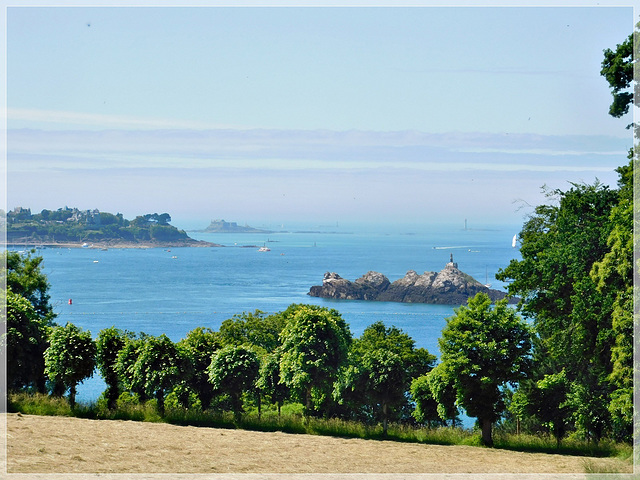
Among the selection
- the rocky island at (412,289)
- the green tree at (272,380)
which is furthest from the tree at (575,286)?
the rocky island at (412,289)

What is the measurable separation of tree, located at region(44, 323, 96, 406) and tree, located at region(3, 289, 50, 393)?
1.17 metres

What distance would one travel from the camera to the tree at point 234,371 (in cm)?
2842

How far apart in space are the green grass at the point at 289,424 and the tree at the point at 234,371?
1516mm

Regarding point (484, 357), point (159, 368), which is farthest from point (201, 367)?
point (484, 357)

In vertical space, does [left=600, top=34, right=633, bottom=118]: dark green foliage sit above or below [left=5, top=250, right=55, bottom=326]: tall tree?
above

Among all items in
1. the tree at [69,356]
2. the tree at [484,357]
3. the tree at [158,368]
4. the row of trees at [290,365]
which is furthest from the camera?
the tree at [69,356]

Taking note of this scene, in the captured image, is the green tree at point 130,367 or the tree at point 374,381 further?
the tree at point 374,381

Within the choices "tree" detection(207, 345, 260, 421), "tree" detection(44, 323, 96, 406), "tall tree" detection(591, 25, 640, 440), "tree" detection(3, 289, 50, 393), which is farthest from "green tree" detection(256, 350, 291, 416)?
"tall tree" detection(591, 25, 640, 440)

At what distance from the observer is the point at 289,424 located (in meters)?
26.3

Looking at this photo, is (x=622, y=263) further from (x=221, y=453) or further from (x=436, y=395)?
(x=221, y=453)

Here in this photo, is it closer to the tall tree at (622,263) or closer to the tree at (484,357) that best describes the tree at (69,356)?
the tree at (484,357)

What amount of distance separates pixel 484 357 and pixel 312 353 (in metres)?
5.89

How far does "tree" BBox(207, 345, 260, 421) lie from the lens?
93.2 ft

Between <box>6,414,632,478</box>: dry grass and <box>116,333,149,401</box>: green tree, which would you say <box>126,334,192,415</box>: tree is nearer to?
<box>116,333,149,401</box>: green tree
